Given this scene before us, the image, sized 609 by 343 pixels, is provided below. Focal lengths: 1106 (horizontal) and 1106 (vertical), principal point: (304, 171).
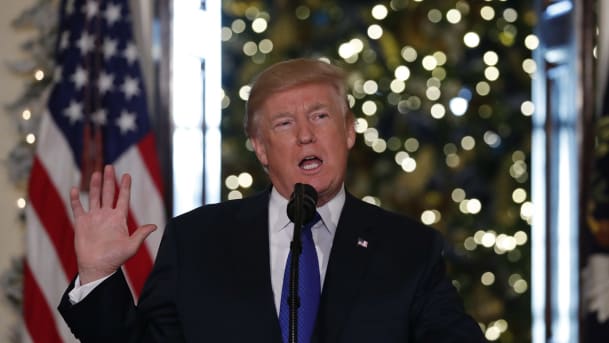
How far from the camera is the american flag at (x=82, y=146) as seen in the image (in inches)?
178

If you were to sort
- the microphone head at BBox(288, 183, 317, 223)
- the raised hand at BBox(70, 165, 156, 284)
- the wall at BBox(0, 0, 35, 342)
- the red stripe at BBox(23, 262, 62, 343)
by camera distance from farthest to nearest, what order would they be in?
1. the wall at BBox(0, 0, 35, 342)
2. the red stripe at BBox(23, 262, 62, 343)
3. the raised hand at BBox(70, 165, 156, 284)
4. the microphone head at BBox(288, 183, 317, 223)

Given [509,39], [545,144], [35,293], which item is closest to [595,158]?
[545,144]

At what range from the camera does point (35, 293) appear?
14.8 ft

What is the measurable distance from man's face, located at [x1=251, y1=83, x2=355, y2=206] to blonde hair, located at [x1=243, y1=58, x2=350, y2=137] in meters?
0.01

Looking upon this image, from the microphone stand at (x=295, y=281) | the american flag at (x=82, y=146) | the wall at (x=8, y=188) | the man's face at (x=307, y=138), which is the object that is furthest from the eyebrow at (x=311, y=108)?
the wall at (x=8, y=188)

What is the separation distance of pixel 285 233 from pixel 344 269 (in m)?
0.19

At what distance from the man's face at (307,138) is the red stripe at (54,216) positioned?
217 centimetres

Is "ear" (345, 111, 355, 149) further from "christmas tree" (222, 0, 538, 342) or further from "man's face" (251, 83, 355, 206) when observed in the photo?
"christmas tree" (222, 0, 538, 342)

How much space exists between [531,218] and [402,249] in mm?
3059

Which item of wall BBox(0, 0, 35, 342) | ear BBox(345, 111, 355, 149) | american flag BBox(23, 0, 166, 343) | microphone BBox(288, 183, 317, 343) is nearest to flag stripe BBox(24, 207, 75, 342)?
american flag BBox(23, 0, 166, 343)

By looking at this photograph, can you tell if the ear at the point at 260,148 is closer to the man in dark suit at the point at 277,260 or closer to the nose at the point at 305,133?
the man in dark suit at the point at 277,260

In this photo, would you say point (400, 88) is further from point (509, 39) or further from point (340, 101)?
point (340, 101)

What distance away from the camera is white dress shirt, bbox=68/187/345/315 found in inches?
95.8

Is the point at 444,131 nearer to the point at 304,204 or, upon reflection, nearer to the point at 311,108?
the point at 311,108
